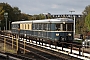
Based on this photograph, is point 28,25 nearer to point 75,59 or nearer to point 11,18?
point 75,59

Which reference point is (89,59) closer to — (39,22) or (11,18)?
(39,22)

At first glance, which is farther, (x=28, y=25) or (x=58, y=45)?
(x=28, y=25)

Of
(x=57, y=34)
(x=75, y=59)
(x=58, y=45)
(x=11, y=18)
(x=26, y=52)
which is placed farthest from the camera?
(x=11, y=18)

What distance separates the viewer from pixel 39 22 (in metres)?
28.9

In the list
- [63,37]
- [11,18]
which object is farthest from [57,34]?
[11,18]

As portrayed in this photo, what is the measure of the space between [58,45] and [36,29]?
6892 millimetres

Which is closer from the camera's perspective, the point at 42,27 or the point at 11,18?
the point at 42,27

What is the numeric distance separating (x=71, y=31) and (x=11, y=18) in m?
77.2

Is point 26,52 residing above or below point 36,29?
below

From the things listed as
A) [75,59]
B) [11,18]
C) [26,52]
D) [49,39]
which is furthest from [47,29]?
[11,18]

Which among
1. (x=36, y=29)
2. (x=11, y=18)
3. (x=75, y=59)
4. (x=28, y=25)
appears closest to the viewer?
(x=75, y=59)

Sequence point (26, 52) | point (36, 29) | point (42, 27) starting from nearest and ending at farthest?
1. point (26, 52)
2. point (42, 27)
3. point (36, 29)

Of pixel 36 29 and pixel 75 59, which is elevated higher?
pixel 36 29

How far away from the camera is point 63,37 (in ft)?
83.5
